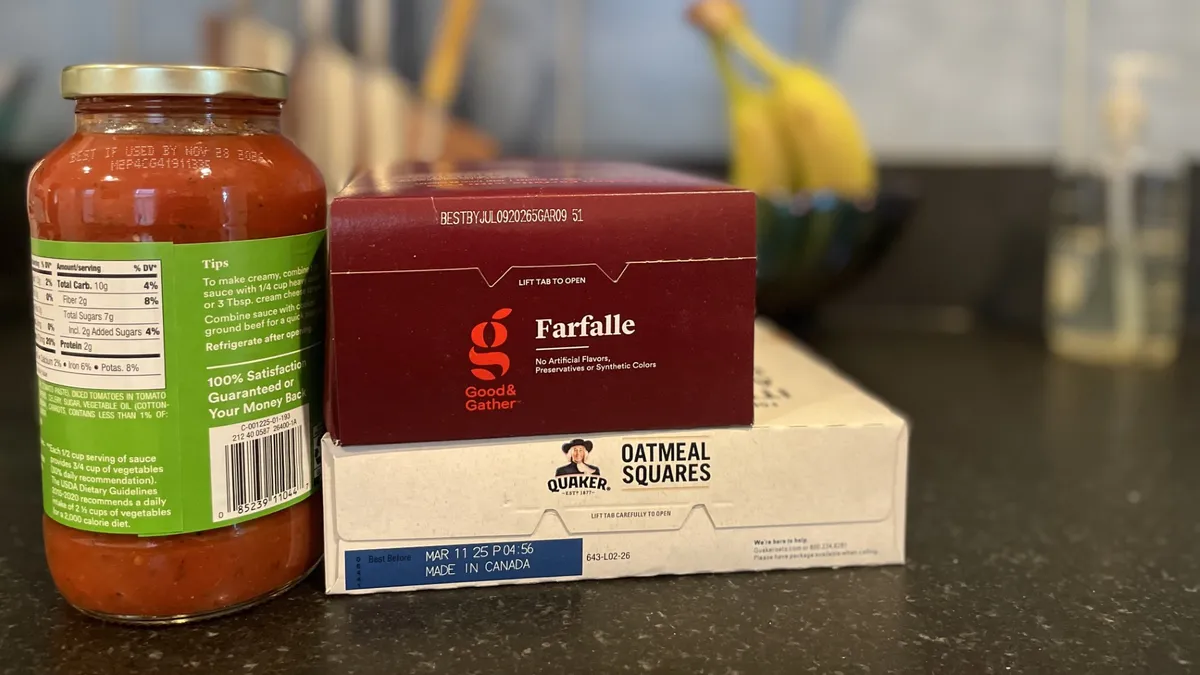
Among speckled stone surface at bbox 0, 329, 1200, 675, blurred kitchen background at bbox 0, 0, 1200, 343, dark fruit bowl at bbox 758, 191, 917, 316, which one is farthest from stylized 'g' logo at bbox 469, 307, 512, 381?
blurred kitchen background at bbox 0, 0, 1200, 343

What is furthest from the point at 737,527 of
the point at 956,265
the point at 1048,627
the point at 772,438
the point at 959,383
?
the point at 956,265

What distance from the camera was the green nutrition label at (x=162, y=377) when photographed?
1.45 feet

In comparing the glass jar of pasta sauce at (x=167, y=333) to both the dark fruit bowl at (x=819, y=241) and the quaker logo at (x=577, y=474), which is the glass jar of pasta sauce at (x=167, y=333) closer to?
the quaker logo at (x=577, y=474)

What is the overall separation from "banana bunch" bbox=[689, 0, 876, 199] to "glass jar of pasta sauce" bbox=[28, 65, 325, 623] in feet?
2.04

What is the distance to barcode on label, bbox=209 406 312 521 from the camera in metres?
0.46

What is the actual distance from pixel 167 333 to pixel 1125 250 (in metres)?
0.94

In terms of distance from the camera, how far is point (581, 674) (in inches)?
17.2

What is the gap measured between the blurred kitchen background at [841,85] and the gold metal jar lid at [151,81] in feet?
2.31

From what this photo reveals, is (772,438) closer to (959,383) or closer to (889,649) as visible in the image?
(889,649)

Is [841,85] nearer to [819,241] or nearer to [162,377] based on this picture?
[819,241]

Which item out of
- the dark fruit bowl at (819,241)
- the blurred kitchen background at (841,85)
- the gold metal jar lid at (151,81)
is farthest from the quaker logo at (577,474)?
the blurred kitchen background at (841,85)

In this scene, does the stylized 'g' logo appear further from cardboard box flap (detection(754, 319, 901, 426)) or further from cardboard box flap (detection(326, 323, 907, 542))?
cardboard box flap (detection(754, 319, 901, 426))

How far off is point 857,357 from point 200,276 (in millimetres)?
766

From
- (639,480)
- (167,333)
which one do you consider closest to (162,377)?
(167,333)
